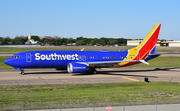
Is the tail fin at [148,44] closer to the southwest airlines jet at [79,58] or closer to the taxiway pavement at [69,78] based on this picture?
the southwest airlines jet at [79,58]

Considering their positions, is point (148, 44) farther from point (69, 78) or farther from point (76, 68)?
point (69, 78)

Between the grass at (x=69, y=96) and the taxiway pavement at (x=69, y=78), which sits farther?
the taxiway pavement at (x=69, y=78)

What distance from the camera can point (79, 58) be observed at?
152 feet

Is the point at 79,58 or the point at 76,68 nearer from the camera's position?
the point at 76,68

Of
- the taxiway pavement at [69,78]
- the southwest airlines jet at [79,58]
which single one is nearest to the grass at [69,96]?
the taxiway pavement at [69,78]

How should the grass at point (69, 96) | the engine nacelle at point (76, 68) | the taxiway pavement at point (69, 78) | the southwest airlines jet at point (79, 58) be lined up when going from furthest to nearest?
the southwest airlines jet at point (79, 58), the engine nacelle at point (76, 68), the taxiway pavement at point (69, 78), the grass at point (69, 96)

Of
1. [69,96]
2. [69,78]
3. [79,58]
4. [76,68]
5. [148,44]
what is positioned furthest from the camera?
[148,44]

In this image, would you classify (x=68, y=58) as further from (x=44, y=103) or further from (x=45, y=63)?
(x=44, y=103)

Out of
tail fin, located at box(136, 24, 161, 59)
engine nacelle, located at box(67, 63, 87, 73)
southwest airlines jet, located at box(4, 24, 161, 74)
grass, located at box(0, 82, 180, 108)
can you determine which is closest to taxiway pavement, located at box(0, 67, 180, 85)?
engine nacelle, located at box(67, 63, 87, 73)

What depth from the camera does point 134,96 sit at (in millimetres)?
26094

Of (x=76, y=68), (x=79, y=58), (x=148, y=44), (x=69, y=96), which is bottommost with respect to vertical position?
(x=69, y=96)

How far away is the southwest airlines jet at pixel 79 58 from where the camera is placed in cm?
4334

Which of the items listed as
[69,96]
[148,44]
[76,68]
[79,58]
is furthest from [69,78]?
[148,44]

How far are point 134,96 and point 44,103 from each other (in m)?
10.2
